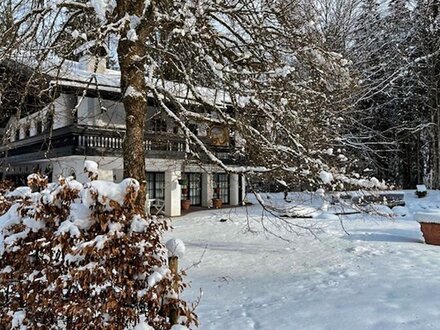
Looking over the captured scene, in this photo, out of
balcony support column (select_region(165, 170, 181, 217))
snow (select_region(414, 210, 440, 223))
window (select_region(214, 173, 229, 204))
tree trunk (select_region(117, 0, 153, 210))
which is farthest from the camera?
window (select_region(214, 173, 229, 204))

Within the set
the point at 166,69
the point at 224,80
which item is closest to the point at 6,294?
the point at 224,80

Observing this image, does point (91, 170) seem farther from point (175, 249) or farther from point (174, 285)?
point (174, 285)

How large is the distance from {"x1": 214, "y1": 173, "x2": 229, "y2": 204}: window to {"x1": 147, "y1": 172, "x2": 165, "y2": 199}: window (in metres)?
4.21

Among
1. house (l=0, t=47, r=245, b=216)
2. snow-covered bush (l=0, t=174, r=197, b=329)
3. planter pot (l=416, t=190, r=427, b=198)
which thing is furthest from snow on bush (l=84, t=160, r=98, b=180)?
planter pot (l=416, t=190, r=427, b=198)

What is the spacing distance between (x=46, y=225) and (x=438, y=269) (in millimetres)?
6814

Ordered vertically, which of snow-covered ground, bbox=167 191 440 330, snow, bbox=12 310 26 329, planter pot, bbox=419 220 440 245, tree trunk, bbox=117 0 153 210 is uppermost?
tree trunk, bbox=117 0 153 210

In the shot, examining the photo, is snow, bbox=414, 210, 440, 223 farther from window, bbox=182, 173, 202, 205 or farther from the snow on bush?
window, bbox=182, 173, 202, 205

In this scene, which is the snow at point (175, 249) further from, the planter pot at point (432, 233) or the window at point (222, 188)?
the window at point (222, 188)

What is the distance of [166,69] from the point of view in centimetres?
780

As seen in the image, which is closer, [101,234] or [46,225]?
A: [101,234]

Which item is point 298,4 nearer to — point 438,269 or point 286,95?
point 286,95

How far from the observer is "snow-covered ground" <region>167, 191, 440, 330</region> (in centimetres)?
521

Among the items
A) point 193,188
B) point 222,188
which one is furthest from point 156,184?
point 222,188

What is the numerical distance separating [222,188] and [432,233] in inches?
595
